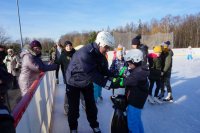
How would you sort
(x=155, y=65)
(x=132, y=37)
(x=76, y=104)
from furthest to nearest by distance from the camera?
1. (x=132, y=37)
2. (x=155, y=65)
3. (x=76, y=104)

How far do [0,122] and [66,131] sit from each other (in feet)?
10.2

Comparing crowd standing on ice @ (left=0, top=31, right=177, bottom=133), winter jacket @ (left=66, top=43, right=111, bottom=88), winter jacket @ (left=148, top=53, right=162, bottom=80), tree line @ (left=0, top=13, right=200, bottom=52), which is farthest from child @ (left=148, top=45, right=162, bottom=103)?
tree line @ (left=0, top=13, right=200, bottom=52)

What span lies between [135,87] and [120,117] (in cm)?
43

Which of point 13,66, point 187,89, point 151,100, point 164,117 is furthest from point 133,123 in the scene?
point 13,66

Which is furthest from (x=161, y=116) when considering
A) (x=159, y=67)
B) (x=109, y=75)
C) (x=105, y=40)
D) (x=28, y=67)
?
(x=28, y=67)

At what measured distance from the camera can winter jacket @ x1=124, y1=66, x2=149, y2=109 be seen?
3.35 m

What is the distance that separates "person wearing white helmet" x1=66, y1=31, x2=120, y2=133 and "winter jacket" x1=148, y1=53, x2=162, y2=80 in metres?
2.67

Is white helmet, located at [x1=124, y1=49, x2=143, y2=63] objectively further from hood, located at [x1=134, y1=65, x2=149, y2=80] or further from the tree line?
the tree line

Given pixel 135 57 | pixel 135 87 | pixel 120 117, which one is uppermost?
pixel 135 57

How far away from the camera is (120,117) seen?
134 inches

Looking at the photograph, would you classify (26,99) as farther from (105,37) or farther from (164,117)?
(164,117)

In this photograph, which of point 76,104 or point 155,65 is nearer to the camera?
point 76,104

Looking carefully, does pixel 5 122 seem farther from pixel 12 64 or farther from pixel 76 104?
pixel 12 64

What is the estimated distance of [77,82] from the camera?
12.4 feet
